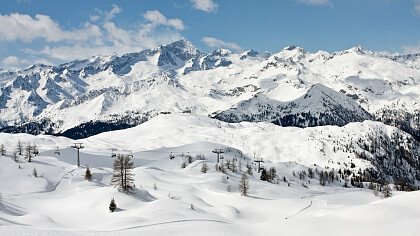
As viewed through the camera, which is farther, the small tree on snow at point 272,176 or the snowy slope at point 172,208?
the small tree on snow at point 272,176

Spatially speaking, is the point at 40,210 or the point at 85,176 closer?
the point at 40,210

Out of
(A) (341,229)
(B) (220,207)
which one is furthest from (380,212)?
(B) (220,207)

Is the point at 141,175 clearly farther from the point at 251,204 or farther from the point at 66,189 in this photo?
the point at 251,204

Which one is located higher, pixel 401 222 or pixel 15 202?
pixel 401 222

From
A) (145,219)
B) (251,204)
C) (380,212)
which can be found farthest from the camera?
(251,204)

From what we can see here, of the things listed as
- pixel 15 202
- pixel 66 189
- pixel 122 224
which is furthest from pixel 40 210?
pixel 122 224

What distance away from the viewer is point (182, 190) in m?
96.2

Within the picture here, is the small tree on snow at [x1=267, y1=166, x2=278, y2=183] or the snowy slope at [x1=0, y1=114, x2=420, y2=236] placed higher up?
the snowy slope at [x1=0, y1=114, x2=420, y2=236]

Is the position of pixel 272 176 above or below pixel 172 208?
below

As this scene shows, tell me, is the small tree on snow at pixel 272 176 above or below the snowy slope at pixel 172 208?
below

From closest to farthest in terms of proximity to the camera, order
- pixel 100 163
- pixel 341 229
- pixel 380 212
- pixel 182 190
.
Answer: pixel 341 229
pixel 380 212
pixel 182 190
pixel 100 163

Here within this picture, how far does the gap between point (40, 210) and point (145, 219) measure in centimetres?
3204

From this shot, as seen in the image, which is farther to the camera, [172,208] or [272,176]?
[272,176]

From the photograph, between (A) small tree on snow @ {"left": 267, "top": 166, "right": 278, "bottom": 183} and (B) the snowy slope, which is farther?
(A) small tree on snow @ {"left": 267, "top": 166, "right": 278, "bottom": 183}
